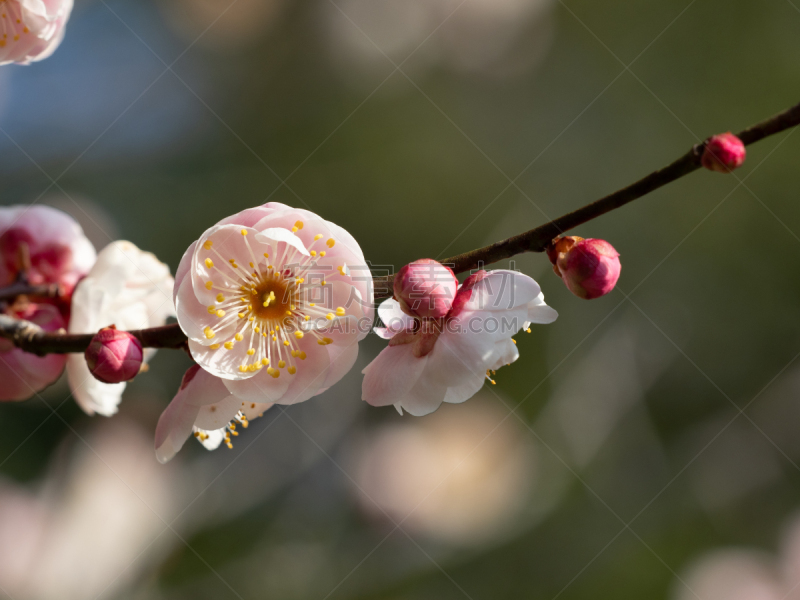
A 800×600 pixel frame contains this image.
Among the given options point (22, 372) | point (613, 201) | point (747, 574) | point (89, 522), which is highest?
point (613, 201)

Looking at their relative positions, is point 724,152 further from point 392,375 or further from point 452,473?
point 452,473

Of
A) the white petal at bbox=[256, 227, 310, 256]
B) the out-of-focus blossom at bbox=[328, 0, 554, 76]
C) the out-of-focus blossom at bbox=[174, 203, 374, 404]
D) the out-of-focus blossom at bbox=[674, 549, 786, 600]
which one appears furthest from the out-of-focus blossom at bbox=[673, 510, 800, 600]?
the out-of-focus blossom at bbox=[328, 0, 554, 76]

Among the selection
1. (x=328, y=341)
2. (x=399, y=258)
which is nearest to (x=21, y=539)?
(x=399, y=258)

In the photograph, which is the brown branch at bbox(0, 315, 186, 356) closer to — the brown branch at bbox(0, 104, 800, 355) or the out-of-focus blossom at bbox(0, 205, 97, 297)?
the brown branch at bbox(0, 104, 800, 355)

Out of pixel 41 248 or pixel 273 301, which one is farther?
pixel 41 248

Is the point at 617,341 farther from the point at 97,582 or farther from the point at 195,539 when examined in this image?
the point at 97,582

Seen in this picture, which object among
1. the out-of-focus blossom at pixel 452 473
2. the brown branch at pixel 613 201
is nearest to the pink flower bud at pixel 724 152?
the brown branch at pixel 613 201

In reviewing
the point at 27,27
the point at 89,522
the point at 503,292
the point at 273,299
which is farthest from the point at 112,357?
the point at 89,522
